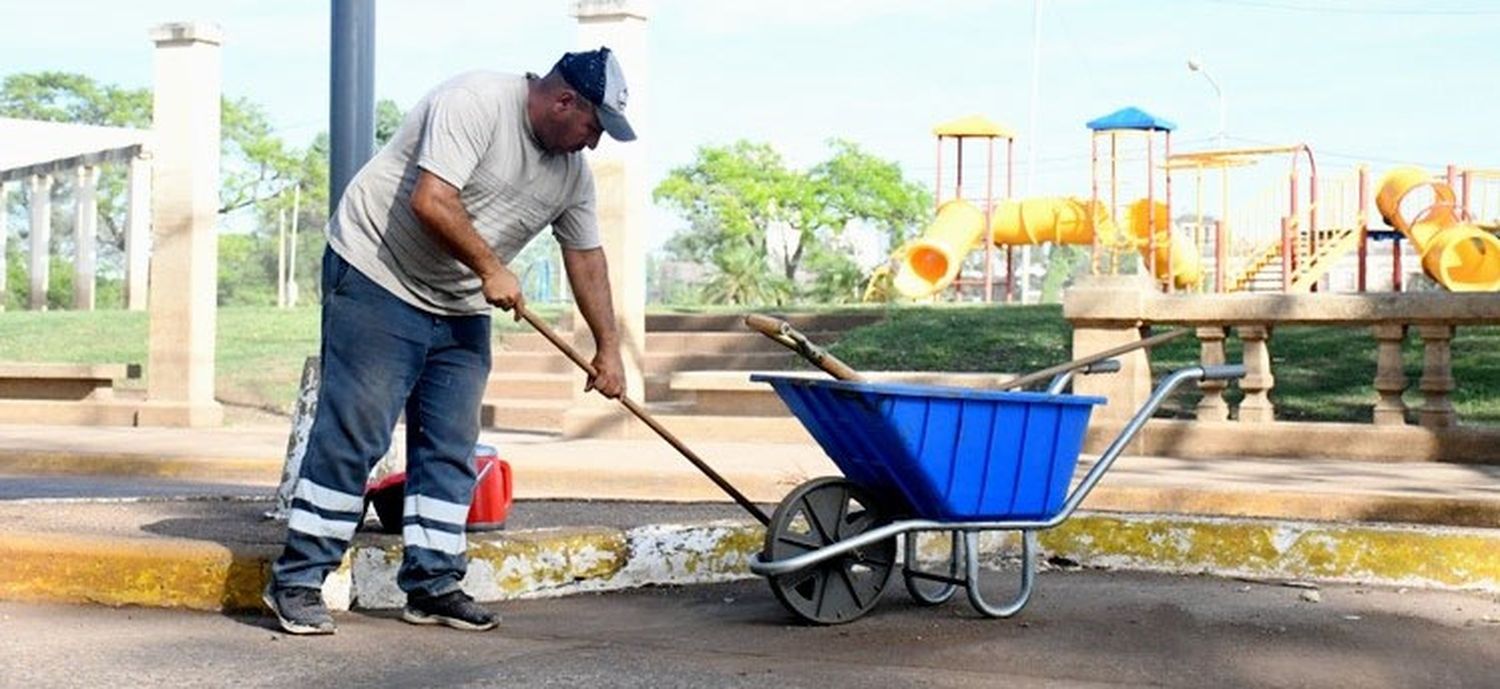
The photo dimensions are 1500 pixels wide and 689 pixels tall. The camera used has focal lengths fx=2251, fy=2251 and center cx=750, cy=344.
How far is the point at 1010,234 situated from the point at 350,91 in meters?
26.1

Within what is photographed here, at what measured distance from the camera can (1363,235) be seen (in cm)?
2766

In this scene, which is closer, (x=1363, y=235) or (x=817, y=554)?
(x=817, y=554)

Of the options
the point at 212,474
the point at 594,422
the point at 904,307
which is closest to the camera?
the point at 212,474

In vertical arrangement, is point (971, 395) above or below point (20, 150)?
below

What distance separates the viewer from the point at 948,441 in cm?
598

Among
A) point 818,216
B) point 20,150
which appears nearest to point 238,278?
point 818,216

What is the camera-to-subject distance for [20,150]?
147 ft

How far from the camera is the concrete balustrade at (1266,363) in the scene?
549 inches

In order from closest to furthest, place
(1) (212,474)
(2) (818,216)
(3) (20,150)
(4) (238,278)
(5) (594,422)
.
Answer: (1) (212,474)
(5) (594,422)
(3) (20,150)
(2) (818,216)
(4) (238,278)

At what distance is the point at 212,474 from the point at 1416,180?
18364 mm

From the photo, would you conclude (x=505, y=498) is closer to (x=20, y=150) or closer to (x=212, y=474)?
(x=212, y=474)

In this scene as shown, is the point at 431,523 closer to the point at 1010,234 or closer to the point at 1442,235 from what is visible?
the point at 1442,235

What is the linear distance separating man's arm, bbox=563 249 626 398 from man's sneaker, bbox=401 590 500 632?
69 centimetres

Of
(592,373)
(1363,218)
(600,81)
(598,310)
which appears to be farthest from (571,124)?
(1363,218)
